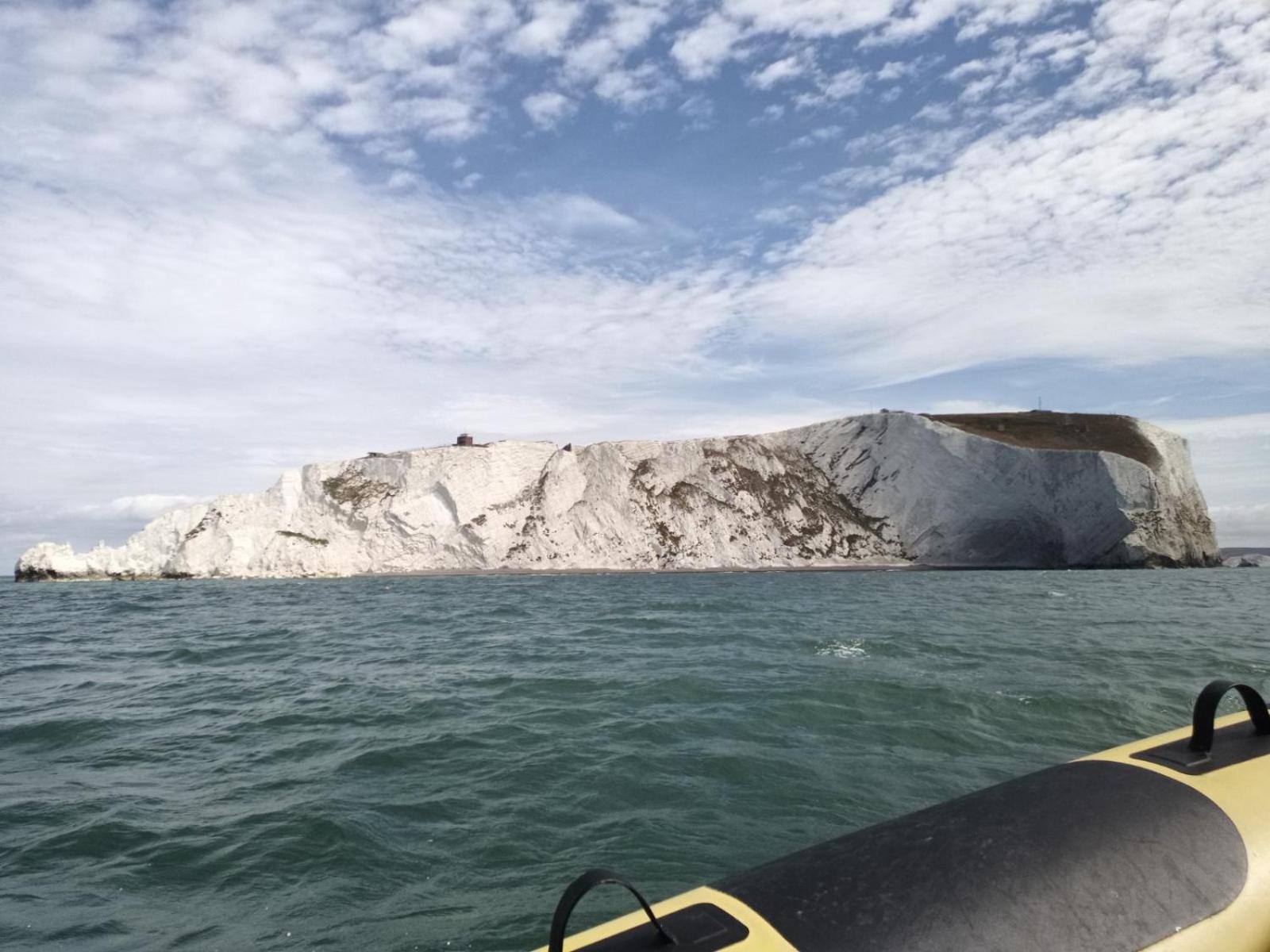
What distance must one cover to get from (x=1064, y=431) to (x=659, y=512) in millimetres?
42644

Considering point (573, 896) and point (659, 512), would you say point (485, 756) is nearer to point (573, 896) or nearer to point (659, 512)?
point (573, 896)

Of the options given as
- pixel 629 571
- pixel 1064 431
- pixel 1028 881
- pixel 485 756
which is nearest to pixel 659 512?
pixel 629 571

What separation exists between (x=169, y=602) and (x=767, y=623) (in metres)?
28.6

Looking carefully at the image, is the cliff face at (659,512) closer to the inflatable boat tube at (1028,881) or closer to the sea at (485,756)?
the sea at (485,756)

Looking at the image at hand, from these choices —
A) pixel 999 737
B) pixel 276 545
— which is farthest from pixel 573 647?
pixel 276 545

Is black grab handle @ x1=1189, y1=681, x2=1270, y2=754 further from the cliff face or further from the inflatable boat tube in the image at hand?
the cliff face

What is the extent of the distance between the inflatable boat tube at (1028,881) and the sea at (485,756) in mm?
2611

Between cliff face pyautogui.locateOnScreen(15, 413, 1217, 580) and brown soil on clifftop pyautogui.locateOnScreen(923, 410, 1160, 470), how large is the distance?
978 millimetres

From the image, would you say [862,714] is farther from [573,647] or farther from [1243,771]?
[573,647]

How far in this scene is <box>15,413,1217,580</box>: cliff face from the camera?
218 ft

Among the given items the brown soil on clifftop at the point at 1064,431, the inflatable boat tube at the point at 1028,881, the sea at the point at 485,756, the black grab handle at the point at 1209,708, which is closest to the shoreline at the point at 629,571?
the brown soil on clifftop at the point at 1064,431

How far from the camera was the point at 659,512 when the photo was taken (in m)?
72.7

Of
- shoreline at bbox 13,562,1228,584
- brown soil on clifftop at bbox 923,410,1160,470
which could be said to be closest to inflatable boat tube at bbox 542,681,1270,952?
shoreline at bbox 13,562,1228,584

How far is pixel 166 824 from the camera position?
19.2 ft
